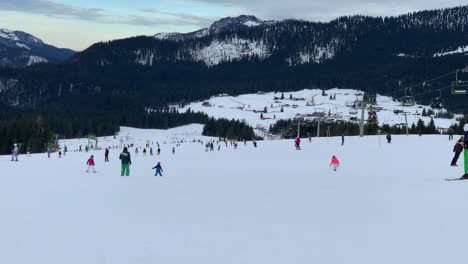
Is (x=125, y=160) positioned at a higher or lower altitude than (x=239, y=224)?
higher

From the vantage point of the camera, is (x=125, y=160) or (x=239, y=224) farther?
(x=125, y=160)

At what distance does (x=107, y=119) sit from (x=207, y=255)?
187 meters

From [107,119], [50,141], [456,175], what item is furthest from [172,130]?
[456,175]

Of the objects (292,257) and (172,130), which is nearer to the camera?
(292,257)

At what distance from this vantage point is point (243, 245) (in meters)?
9.45

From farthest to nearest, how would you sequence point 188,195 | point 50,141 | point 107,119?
1. point 107,119
2. point 50,141
3. point 188,195

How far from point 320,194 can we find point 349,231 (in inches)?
242

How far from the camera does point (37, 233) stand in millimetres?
10602

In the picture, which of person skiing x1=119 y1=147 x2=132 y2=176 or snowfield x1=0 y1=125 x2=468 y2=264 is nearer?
snowfield x1=0 y1=125 x2=468 y2=264

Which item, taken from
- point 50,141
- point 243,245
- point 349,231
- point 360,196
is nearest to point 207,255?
point 243,245

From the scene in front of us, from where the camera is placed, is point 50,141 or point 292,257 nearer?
point 292,257

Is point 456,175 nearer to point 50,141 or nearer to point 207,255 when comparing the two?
point 207,255

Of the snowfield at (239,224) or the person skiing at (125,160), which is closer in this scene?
the snowfield at (239,224)

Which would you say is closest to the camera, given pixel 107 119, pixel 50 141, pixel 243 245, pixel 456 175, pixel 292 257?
pixel 292 257
